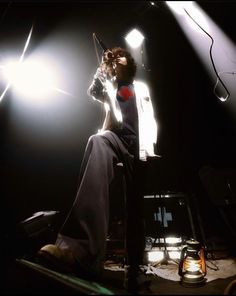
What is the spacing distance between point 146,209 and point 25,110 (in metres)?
3.42

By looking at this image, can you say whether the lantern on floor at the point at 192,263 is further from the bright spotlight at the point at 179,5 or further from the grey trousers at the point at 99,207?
the bright spotlight at the point at 179,5

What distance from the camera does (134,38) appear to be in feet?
16.3

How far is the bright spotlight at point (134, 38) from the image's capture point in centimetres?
488

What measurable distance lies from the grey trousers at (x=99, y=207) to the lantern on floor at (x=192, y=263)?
2.39 feet

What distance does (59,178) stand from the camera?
19.4 ft

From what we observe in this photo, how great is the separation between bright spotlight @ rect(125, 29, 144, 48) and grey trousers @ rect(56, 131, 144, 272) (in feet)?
10.3

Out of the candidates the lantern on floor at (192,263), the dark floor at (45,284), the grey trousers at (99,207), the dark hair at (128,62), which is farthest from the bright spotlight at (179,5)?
the dark floor at (45,284)

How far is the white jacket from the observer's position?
2646mm

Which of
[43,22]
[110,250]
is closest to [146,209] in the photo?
[110,250]

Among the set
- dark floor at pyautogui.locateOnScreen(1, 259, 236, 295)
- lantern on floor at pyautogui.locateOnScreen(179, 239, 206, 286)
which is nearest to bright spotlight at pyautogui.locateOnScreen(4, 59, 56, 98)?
dark floor at pyautogui.locateOnScreen(1, 259, 236, 295)

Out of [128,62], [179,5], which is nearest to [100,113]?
[179,5]

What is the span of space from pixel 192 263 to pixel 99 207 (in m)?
1.45

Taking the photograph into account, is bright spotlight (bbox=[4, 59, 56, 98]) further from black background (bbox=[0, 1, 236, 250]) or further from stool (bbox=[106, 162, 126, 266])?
stool (bbox=[106, 162, 126, 266])

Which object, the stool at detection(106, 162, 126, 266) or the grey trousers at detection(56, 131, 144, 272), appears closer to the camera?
the grey trousers at detection(56, 131, 144, 272)
